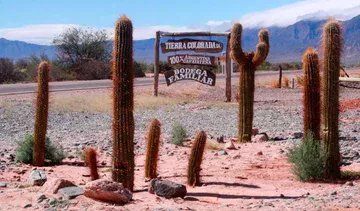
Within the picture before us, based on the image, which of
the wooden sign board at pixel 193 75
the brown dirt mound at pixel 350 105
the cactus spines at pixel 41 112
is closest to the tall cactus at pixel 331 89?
the cactus spines at pixel 41 112

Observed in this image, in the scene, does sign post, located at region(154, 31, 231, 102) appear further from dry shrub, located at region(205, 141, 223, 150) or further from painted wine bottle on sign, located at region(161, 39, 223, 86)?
dry shrub, located at region(205, 141, 223, 150)

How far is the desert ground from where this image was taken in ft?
28.8

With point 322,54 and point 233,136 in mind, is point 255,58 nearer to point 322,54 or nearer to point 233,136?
point 233,136

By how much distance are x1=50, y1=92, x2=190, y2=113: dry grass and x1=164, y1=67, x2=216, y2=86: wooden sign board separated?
111 centimetres

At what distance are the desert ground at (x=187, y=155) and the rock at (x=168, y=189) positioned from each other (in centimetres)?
12

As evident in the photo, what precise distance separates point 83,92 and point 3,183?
66.7 ft

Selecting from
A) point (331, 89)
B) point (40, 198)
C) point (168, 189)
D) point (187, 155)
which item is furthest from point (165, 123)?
point (40, 198)

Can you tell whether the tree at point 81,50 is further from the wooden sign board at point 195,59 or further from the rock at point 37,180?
the rock at point 37,180

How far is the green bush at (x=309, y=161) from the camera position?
10516 millimetres

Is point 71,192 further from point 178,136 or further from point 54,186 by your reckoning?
point 178,136

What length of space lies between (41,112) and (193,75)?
17638 mm

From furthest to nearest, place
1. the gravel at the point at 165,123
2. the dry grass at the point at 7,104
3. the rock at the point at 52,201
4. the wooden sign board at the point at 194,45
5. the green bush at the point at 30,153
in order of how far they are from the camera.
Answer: the wooden sign board at the point at 194,45
the dry grass at the point at 7,104
the gravel at the point at 165,123
the green bush at the point at 30,153
the rock at the point at 52,201

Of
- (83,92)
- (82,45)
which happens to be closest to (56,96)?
(83,92)

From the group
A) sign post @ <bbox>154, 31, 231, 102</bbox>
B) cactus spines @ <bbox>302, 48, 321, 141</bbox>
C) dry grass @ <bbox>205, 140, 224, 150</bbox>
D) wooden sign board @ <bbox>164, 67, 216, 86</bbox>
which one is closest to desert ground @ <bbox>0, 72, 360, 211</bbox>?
dry grass @ <bbox>205, 140, 224, 150</bbox>
